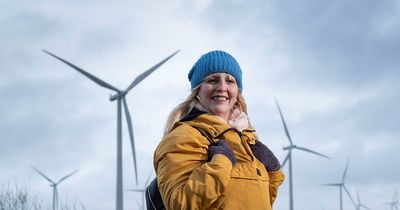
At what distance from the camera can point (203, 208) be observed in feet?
8.97

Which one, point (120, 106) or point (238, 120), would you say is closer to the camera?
point (238, 120)

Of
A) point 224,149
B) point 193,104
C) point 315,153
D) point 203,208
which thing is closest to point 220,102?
point 193,104

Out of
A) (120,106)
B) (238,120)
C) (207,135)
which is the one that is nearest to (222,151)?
(207,135)

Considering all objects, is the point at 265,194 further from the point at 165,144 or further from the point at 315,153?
the point at 315,153

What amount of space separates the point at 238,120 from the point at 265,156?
0.74 ft

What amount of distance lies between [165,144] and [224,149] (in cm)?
27

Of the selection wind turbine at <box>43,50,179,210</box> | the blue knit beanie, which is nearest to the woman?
the blue knit beanie

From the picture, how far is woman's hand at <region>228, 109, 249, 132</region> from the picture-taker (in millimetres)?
3021

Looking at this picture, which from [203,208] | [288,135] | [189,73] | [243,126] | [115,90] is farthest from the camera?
[288,135]

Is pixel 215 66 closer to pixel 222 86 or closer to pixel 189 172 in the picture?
pixel 222 86

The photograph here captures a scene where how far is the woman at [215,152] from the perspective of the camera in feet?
8.93

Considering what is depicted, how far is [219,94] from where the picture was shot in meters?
3.13

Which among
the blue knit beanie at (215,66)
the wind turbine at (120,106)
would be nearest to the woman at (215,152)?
the blue knit beanie at (215,66)

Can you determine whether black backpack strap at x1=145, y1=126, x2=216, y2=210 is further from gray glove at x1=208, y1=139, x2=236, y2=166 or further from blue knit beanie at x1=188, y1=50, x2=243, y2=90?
blue knit beanie at x1=188, y1=50, x2=243, y2=90
